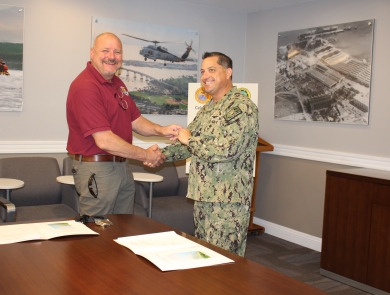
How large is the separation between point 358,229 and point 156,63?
281 centimetres

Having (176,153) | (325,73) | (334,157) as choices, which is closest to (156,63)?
(325,73)

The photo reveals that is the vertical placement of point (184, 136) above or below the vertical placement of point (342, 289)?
above

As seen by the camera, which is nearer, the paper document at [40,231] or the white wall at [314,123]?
the paper document at [40,231]

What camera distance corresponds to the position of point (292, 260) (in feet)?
15.6

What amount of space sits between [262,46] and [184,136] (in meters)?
3.32

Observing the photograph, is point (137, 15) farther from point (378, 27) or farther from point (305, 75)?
point (378, 27)

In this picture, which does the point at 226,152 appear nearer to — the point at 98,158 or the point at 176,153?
the point at 176,153

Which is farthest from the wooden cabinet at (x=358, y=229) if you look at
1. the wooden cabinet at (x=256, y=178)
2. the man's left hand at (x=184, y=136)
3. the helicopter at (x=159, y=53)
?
the helicopter at (x=159, y=53)

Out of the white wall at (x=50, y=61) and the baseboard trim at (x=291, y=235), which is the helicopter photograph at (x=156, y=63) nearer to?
the white wall at (x=50, y=61)

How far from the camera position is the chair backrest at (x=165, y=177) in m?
5.14

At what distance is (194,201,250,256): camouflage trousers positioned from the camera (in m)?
2.75

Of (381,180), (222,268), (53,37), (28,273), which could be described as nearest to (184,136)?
(222,268)

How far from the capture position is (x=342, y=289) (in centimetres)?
404

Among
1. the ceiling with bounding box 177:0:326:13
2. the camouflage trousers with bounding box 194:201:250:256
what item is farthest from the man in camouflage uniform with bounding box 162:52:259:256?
the ceiling with bounding box 177:0:326:13
